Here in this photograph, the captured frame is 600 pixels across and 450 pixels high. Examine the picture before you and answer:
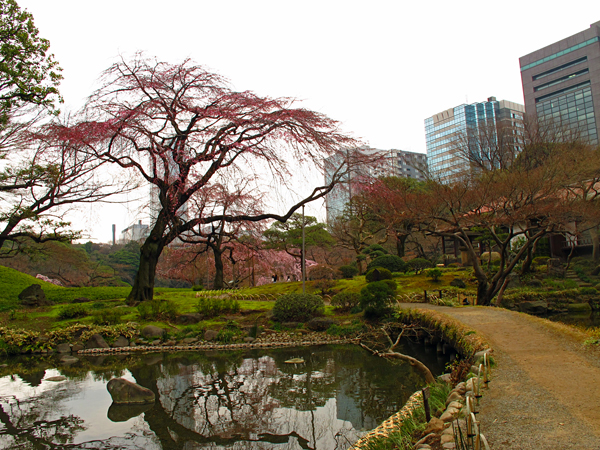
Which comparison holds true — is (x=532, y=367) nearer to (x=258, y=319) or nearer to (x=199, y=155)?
(x=258, y=319)

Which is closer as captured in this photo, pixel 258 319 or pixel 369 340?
pixel 369 340

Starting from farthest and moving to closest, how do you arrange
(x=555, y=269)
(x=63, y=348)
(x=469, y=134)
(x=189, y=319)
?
(x=469, y=134), (x=555, y=269), (x=189, y=319), (x=63, y=348)

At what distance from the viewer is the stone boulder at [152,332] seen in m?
11.8

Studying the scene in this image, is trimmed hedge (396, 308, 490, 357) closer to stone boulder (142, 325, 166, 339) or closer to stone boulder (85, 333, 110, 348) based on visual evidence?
stone boulder (142, 325, 166, 339)

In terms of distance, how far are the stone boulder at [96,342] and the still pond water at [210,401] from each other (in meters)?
1.22

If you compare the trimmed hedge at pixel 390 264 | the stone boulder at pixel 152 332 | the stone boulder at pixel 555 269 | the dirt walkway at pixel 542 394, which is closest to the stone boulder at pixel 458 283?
the trimmed hedge at pixel 390 264

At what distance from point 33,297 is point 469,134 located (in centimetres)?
2990

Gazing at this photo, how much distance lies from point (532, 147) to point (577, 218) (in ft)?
36.7

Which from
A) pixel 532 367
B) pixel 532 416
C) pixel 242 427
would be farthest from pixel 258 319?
pixel 532 416

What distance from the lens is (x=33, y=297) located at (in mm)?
15734

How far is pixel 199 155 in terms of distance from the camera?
13.1 meters

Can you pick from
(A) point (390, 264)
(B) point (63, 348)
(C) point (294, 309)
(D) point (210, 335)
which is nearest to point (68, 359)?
(B) point (63, 348)

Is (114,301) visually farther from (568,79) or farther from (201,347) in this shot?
(568,79)

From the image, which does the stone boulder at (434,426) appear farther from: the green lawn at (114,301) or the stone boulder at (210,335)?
the green lawn at (114,301)
